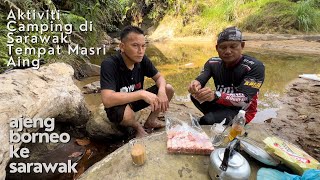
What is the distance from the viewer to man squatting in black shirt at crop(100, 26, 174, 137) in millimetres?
2693

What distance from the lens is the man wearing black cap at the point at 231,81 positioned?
272cm

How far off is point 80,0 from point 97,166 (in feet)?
19.8

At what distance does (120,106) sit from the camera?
112 inches

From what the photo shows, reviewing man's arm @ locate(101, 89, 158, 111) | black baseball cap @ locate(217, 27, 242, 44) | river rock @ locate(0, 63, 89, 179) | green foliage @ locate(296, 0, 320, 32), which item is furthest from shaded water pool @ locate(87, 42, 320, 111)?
green foliage @ locate(296, 0, 320, 32)

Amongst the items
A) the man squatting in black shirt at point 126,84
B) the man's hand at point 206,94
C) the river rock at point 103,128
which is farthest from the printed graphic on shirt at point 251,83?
the river rock at point 103,128

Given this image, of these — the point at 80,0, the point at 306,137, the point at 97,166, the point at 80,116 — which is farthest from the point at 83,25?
the point at 306,137

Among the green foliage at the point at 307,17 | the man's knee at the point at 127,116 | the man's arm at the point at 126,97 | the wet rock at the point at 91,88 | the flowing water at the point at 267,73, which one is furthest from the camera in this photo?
the green foliage at the point at 307,17

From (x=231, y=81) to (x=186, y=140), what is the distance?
1170mm

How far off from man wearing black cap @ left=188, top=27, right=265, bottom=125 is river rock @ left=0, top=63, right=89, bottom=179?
1506 millimetres

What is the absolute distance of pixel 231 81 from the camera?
9.95 feet

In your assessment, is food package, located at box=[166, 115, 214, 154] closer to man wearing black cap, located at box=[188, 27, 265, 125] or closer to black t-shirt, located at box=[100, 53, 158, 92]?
man wearing black cap, located at box=[188, 27, 265, 125]

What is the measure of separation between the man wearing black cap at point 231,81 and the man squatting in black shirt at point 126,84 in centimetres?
53

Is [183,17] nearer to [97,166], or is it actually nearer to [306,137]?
[306,137]

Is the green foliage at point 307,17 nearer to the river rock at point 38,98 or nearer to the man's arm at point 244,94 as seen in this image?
the man's arm at point 244,94
